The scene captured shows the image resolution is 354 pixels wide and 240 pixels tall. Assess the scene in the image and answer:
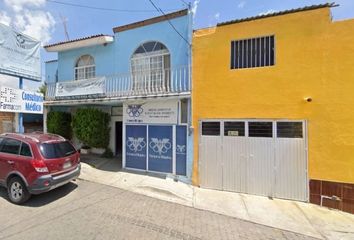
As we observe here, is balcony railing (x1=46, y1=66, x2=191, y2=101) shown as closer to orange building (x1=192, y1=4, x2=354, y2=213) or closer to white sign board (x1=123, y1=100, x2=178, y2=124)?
white sign board (x1=123, y1=100, x2=178, y2=124)

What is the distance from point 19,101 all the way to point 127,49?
16.8 feet

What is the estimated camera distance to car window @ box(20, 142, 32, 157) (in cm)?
597

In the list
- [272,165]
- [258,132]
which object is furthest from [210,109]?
[272,165]

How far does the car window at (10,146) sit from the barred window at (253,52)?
7.24 metres

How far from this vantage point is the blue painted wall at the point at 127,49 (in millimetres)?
9047

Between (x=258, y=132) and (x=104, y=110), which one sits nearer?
(x=258, y=132)

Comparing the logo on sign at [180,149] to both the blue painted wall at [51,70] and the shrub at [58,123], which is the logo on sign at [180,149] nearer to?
the shrub at [58,123]

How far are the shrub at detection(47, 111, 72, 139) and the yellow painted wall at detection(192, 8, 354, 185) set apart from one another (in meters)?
8.21

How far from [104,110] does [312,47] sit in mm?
9717

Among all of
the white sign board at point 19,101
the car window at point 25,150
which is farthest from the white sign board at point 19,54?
the car window at point 25,150

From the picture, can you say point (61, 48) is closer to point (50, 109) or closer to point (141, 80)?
point (50, 109)

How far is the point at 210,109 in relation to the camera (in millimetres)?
7988

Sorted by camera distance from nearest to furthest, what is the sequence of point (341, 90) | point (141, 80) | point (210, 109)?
point (341, 90)
point (210, 109)
point (141, 80)

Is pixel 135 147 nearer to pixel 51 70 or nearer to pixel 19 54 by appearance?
pixel 19 54
